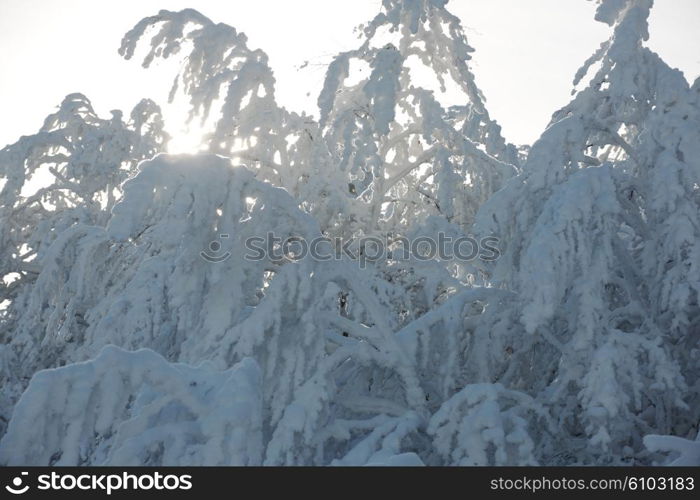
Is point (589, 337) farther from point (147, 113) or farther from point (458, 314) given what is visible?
point (147, 113)

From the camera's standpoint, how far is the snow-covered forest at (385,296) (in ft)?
10.9

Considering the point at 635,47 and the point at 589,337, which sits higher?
the point at 635,47

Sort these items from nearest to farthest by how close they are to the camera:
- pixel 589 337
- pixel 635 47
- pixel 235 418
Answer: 1. pixel 235 418
2. pixel 589 337
3. pixel 635 47

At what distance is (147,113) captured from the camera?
1279 centimetres

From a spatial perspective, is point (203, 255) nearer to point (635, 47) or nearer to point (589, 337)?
point (589, 337)

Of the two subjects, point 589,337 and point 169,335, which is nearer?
point 589,337

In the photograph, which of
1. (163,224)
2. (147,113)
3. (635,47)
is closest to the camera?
(163,224)

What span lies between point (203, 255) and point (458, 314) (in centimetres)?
192

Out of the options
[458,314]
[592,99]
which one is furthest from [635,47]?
[458,314]

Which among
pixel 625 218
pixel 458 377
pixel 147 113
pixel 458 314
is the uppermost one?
pixel 147 113

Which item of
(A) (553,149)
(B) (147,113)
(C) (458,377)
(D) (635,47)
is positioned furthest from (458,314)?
(B) (147,113)

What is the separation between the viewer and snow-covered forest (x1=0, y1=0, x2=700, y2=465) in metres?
3.33

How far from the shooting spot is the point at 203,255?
4156mm

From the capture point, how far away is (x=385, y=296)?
20.2 ft
